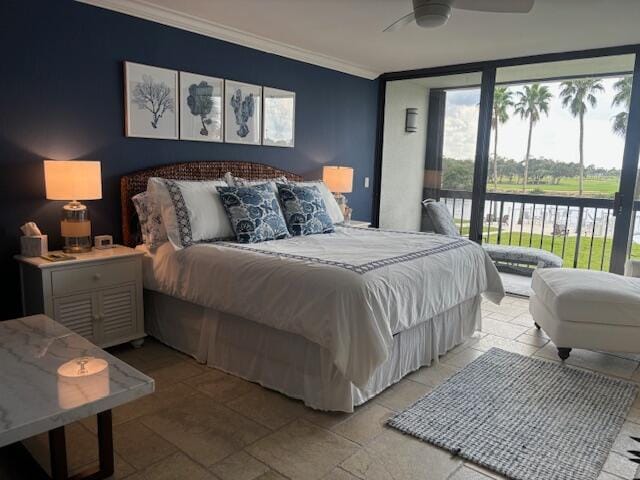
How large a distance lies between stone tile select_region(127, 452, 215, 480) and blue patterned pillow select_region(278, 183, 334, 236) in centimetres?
191

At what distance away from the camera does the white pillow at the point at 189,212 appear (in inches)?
126

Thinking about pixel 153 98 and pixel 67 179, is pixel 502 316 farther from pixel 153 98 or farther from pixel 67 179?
pixel 67 179

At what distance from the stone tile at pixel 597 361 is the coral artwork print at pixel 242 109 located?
3.06 m

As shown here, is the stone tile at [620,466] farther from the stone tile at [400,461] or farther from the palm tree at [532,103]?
the palm tree at [532,103]

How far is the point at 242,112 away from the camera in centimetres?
429

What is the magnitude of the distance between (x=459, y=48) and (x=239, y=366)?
352 centimetres

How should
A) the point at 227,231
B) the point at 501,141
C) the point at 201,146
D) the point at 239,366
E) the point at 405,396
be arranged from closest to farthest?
the point at 405,396, the point at 239,366, the point at 227,231, the point at 201,146, the point at 501,141

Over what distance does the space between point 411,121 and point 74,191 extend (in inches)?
157

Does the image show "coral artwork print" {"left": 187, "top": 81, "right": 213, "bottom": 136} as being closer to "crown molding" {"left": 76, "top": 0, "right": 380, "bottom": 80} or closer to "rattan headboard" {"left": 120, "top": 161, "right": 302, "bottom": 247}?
"rattan headboard" {"left": 120, "top": 161, "right": 302, "bottom": 247}

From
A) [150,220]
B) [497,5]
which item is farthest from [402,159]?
[150,220]

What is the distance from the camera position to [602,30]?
3.78m

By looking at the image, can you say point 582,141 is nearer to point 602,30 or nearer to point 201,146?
point 602,30

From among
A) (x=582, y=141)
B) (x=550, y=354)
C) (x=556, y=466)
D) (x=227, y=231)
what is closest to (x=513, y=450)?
(x=556, y=466)

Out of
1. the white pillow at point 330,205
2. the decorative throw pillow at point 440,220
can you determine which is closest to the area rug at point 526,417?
the decorative throw pillow at point 440,220
